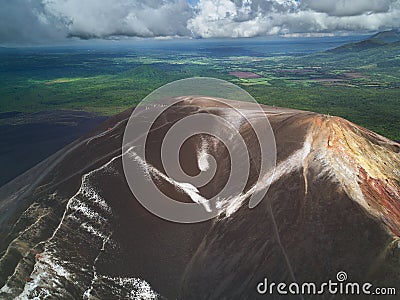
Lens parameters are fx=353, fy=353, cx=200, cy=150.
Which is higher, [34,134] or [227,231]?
[227,231]

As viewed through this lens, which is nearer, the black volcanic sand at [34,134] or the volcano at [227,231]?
the volcano at [227,231]

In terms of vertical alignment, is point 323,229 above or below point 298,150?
below

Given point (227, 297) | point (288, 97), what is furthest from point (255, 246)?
point (288, 97)

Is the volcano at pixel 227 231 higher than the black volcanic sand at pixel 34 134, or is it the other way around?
the volcano at pixel 227 231

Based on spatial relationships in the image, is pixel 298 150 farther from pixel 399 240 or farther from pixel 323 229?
pixel 399 240
